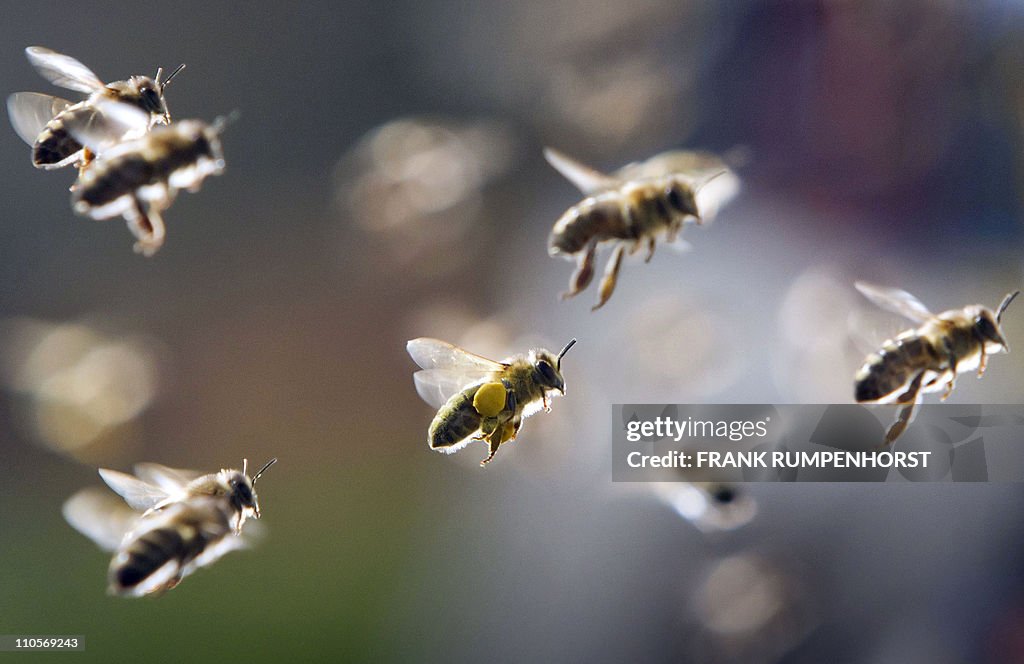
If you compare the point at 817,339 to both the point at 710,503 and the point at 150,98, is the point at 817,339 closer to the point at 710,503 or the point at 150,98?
the point at 710,503

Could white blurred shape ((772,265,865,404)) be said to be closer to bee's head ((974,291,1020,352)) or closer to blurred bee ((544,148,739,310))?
bee's head ((974,291,1020,352))

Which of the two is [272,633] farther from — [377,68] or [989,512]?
[989,512]

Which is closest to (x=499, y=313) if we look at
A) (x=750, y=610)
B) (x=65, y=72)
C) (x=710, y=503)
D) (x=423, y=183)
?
(x=423, y=183)

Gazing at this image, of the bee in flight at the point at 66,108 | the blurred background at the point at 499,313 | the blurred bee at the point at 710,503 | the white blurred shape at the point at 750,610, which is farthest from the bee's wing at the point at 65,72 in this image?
the white blurred shape at the point at 750,610

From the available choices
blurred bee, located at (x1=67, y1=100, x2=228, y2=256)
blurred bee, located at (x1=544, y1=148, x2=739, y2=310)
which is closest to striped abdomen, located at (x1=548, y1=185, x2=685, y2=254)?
blurred bee, located at (x1=544, y1=148, x2=739, y2=310)

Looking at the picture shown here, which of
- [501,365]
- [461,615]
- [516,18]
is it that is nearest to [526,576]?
[461,615]

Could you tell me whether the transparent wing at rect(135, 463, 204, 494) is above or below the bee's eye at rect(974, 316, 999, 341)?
below
